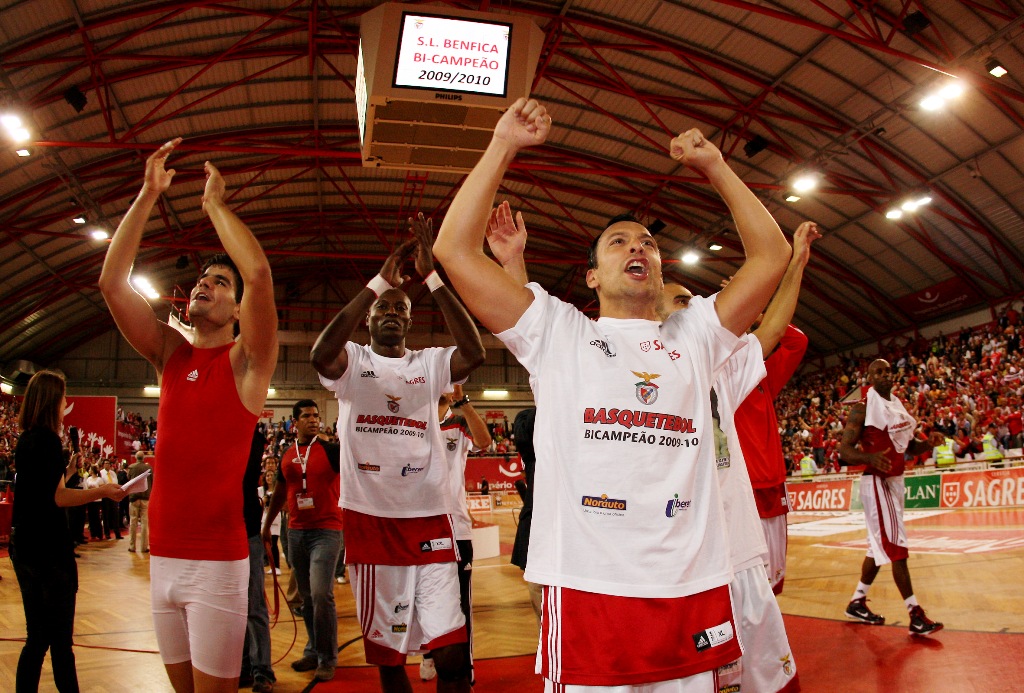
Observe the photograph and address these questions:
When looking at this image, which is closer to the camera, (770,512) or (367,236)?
(770,512)

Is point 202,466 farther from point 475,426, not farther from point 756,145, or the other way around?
point 756,145

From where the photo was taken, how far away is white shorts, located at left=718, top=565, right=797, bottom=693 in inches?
121

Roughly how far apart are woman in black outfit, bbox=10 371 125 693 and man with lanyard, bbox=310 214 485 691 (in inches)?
51.9

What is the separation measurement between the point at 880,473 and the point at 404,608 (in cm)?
442

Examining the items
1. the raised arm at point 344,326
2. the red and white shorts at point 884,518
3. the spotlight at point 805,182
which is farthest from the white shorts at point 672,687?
the spotlight at point 805,182

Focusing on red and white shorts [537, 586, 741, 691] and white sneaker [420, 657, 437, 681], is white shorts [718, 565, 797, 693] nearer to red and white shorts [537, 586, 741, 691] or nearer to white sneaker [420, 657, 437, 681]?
red and white shorts [537, 586, 741, 691]

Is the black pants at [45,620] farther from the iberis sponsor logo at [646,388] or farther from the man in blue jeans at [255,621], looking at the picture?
the iberis sponsor logo at [646,388]

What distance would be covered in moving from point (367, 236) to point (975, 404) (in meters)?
21.5

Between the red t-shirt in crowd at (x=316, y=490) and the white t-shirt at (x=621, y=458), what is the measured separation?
4.16m

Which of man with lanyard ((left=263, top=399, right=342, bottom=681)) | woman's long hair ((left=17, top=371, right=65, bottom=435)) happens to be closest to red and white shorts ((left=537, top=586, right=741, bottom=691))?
woman's long hair ((left=17, top=371, right=65, bottom=435))

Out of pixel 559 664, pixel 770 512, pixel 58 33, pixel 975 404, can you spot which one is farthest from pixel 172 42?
pixel 975 404

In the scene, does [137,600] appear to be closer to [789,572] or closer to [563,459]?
[789,572]

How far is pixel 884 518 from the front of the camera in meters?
6.24

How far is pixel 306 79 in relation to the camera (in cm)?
1828
